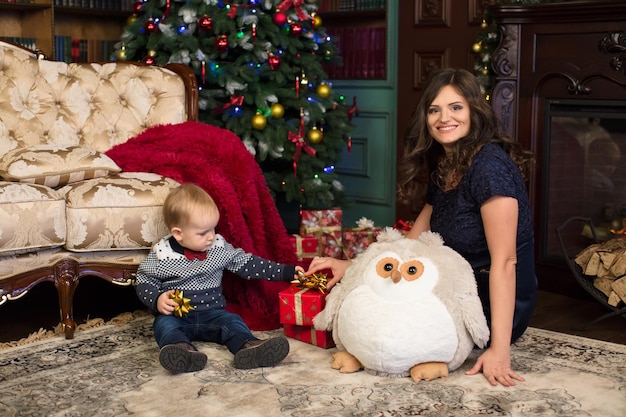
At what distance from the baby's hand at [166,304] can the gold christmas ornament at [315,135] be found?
6.26ft

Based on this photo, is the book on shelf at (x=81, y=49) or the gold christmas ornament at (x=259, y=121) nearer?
the gold christmas ornament at (x=259, y=121)

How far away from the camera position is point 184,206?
298cm

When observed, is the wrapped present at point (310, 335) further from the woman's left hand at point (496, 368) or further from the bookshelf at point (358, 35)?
the bookshelf at point (358, 35)

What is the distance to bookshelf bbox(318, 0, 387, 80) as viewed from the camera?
537 cm

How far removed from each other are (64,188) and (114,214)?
0.82 ft

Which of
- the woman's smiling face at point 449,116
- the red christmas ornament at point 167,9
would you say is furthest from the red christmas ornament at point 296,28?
the woman's smiling face at point 449,116

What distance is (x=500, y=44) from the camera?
4.07 metres

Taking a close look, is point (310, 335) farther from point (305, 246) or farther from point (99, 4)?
point (99, 4)

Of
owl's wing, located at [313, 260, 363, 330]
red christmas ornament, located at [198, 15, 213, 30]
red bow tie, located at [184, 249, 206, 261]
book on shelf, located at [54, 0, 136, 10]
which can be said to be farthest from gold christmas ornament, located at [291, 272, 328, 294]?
book on shelf, located at [54, 0, 136, 10]

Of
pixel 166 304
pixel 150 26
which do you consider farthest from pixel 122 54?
pixel 166 304

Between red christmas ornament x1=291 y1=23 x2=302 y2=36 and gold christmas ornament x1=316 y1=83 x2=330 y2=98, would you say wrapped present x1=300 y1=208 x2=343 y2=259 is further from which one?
red christmas ornament x1=291 y1=23 x2=302 y2=36

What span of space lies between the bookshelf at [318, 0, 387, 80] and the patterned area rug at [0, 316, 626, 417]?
2.74 m

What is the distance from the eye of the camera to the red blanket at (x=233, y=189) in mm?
3312

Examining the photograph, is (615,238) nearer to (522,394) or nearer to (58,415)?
(522,394)
